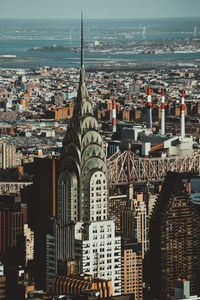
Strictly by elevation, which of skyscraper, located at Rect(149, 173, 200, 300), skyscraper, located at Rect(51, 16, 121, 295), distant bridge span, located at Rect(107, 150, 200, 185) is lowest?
distant bridge span, located at Rect(107, 150, 200, 185)

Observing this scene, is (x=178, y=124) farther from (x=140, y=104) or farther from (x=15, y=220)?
(x=15, y=220)

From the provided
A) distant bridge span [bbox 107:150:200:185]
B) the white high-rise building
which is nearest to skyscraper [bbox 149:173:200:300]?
the white high-rise building

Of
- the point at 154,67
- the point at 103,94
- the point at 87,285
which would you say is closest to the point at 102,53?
the point at 154,67

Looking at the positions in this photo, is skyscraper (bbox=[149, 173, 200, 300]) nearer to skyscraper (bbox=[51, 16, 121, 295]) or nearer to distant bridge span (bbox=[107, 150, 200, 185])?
skyscraper (bbox=[51, 16, 121, 295])

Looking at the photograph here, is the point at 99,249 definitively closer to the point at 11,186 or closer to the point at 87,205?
the point at 87,205

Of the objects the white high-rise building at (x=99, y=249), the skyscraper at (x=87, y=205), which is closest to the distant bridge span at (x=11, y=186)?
the skyscraper at (x=87, y=205)

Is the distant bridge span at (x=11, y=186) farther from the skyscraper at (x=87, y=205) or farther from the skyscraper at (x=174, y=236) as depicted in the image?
the skyscraper at (x=87, y=205)

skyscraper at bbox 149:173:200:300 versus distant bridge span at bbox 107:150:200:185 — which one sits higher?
skyscraper at bbox 149:173:200:300
